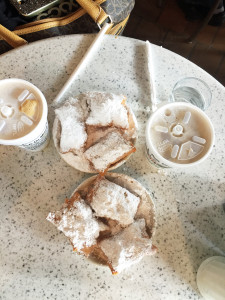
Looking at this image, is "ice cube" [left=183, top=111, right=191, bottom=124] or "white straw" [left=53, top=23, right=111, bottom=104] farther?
"white straw" [left=53, top=23, right=111, bottom=104]

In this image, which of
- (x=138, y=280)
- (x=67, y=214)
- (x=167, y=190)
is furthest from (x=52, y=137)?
(x=138, y=280)

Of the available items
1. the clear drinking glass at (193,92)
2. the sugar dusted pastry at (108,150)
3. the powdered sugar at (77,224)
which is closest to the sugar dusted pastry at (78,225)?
the powdered sugar at (77,224)

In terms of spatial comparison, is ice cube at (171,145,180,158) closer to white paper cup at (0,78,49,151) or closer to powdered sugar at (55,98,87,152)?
powdered sugar at (55,98,87,152)

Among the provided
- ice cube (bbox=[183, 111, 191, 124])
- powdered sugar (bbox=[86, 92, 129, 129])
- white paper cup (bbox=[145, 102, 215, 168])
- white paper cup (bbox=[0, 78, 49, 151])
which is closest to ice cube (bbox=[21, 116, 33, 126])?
white paper cup (bbox=[0, 78, 49, 151])

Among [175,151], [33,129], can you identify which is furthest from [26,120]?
[175,151]

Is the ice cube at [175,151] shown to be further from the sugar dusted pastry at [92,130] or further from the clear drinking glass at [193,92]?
the clear drinking glass at [193,92]

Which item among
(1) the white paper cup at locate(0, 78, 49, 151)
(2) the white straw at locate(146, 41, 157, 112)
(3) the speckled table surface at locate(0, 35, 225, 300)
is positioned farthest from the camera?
Answer: (2) the white straw at locate(146, 41, 157, 112)

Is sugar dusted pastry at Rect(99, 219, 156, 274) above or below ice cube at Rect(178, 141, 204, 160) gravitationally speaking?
below
